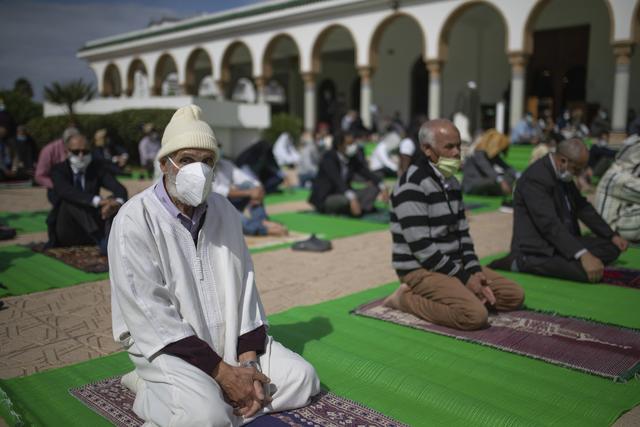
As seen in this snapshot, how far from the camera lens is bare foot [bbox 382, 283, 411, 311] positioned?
3.44 m

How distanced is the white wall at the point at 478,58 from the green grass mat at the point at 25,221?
42.7ft

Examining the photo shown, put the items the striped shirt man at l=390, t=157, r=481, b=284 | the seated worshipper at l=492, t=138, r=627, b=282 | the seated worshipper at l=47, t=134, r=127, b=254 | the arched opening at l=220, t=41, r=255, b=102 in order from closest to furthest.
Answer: the striped shirt man at l=390, t=157, r=481, b=284 < the seated worshipper at l=492, t=138, r=627, b=282 < the seated worshipper at l=47, t=134, r=127, b=254 < the arched opening at l=220, t=41, r=255, b=102

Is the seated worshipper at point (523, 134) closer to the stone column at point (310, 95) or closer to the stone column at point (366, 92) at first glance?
the stone column at point (366, 92)

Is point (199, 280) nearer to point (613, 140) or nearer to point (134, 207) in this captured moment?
point (134, 207)

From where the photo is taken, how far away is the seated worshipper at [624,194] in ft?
16.9

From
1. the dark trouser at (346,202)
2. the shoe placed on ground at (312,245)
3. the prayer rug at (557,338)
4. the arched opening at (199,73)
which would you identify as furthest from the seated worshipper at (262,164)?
the arched opening at (199,73)

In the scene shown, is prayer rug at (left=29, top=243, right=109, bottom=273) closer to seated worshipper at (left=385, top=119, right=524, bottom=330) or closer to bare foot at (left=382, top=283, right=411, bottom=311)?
bare foot at (left=382, top=283, right=411, bottom=311)

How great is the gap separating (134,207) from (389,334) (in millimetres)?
1684

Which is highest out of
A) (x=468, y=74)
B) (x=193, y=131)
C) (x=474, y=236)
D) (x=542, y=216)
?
(x=468, y=74)

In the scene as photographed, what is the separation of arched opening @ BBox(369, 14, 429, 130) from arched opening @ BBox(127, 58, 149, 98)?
10498 mm

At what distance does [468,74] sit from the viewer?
17359mm

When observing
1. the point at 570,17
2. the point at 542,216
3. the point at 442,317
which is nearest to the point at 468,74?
the point at 570,17

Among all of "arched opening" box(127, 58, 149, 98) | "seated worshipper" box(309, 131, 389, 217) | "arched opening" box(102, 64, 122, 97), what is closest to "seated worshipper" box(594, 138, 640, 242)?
"seated worshipper" box(309, 131, 389, 217)

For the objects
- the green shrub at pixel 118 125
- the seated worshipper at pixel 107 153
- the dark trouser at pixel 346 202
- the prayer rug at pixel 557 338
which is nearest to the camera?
the prayer rug at pixel 557 338
